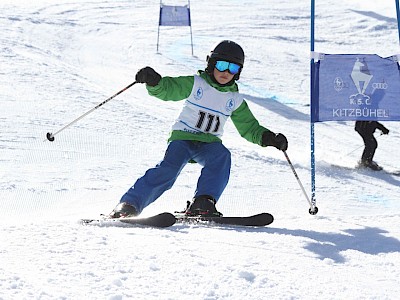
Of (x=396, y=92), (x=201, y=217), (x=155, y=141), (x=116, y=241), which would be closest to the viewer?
(x=116, y=241)

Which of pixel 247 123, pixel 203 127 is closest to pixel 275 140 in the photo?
pixel 247 123

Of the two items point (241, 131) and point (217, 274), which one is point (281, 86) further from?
point (217, 274)

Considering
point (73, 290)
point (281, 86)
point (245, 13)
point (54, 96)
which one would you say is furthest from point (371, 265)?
point (245, 13)

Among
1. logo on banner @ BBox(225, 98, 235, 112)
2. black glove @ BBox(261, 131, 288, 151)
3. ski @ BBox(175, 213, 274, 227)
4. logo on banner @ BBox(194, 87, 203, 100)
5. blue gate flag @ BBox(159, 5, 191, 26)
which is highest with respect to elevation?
blue gate flag @ BBox(159, 5, 191, 26)

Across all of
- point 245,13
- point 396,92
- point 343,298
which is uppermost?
point 245,13

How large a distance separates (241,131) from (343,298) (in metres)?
2.23

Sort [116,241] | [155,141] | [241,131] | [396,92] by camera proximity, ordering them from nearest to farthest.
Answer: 1. [116,241]
2. [241,131]
3. [396,92]
4. [155,141]

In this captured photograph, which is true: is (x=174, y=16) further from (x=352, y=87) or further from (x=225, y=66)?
(x=225, y=66)

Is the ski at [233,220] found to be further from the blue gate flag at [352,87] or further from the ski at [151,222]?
the blue gate flag at [352,87]

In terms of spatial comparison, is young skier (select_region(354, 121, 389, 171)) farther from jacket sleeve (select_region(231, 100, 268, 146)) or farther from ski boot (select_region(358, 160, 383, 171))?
jacket sleeve (select_region(231, 100, 268, 146))

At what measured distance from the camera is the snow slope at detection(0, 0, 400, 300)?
2404 mm

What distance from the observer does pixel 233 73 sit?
420 centimetres

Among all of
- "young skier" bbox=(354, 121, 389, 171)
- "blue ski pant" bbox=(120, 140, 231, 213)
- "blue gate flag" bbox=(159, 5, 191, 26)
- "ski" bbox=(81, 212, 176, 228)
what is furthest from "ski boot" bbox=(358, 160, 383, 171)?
"blue gate flag" bbox=(159, 5, 191, 26)

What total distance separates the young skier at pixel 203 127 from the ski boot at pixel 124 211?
0.62ft
